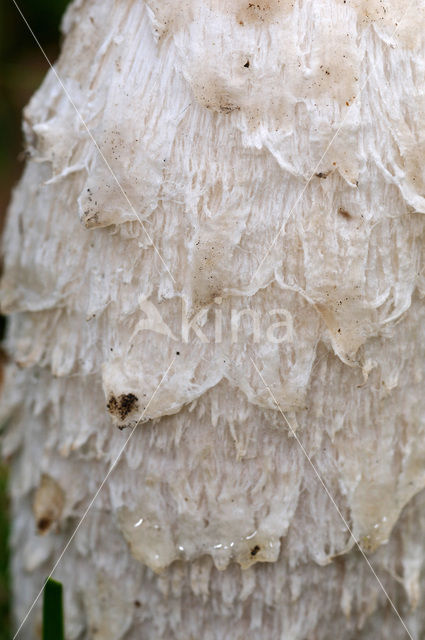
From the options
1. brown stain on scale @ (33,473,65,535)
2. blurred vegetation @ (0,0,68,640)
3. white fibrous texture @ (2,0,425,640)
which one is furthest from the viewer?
blurred vegetation @ (0,0,68,640)

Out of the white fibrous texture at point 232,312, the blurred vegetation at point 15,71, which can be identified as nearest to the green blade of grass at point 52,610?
the white fibrous texture at point 232,312

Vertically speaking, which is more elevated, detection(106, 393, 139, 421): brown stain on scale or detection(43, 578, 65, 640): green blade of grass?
detection(106, 393, 139, 421): brown stain on scale

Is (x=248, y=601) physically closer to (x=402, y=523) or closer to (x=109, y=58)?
(x=402, y=523)

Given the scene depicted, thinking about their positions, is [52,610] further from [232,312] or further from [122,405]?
[232,312]

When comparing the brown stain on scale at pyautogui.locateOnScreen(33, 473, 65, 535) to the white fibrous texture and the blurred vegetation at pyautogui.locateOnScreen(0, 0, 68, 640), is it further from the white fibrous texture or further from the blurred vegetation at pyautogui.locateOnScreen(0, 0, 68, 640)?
the blurred vegetation at pyautogui.locateOnScreen(0, 0, 68, 640)

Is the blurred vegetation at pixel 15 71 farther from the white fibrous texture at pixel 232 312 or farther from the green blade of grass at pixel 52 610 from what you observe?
the green blade of grass at pixel 52 610

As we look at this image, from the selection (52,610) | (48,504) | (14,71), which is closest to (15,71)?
(14,71)

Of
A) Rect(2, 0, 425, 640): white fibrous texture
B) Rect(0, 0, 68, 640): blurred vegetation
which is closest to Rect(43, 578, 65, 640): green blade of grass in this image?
Rect(2, 0, 425, 640): white fibrous texture

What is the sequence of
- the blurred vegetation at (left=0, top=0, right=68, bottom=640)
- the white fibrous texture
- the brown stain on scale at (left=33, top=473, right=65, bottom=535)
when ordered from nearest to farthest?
the white fibrous texture < the brown stain on scale at (left=33, top=473, right=65, bottom=535) < the blurred vegetation at (left=0, top=0, right=68, bottom=640)
